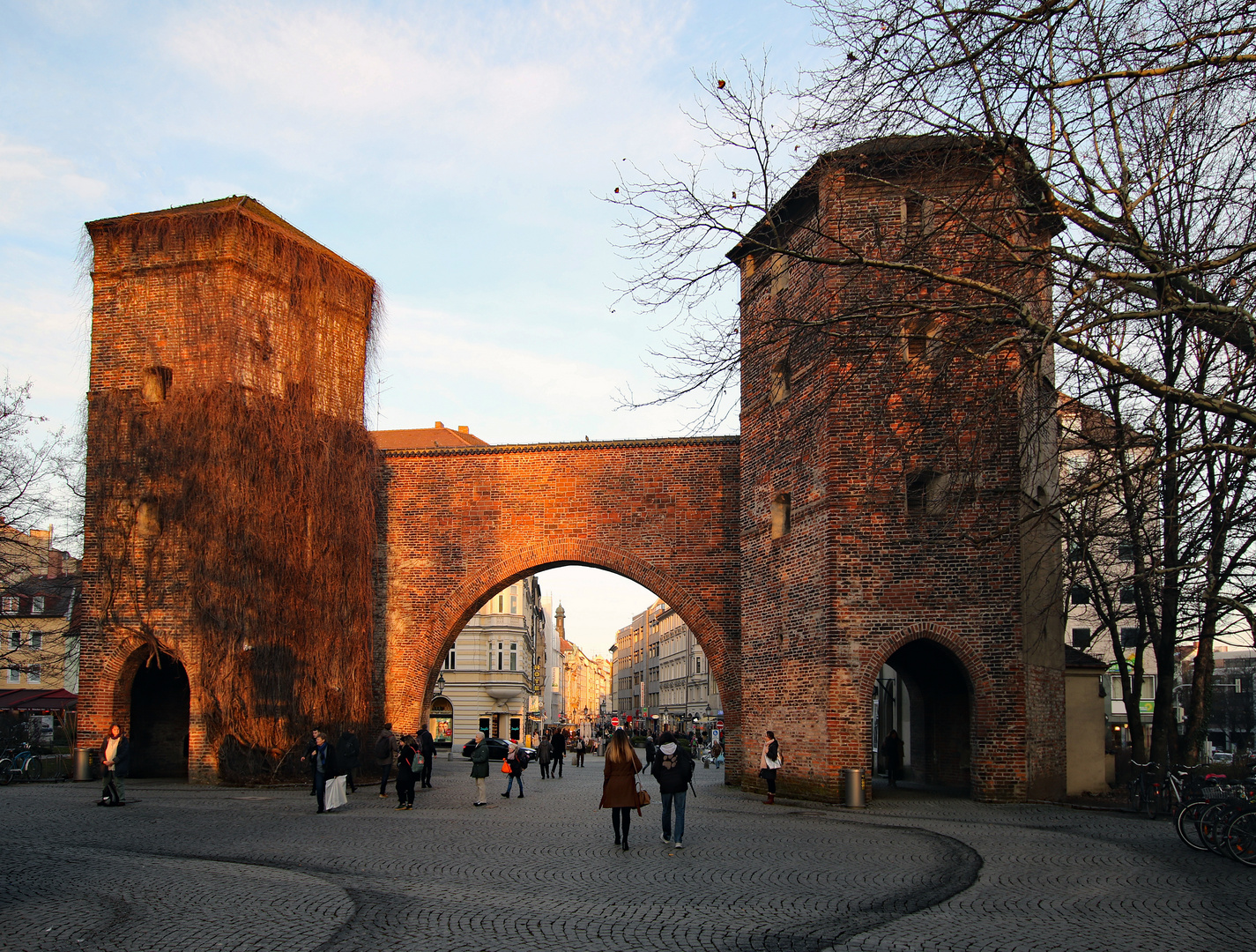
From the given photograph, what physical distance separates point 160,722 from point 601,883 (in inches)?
682

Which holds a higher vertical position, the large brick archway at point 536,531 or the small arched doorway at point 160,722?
the large brick archway at point 536,531

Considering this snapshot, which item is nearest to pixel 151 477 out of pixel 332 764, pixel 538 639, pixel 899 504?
pixel 332 764

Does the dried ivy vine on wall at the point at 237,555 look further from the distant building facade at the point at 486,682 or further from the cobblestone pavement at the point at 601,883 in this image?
the distant building facade at the point at 486,682

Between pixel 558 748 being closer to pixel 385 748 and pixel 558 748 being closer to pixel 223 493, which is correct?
pixel 385 748

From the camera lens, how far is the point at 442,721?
2181 inches

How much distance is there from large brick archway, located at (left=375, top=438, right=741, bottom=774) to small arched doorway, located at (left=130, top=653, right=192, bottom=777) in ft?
14.6

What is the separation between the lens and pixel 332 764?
1644cm

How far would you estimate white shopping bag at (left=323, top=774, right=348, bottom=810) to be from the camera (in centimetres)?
1647

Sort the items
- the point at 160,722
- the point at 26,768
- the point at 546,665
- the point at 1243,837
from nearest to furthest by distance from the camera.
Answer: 1. the point at 1243,837
2. the point at 26,768
3. the point at 160,722
4. the point at 546,665

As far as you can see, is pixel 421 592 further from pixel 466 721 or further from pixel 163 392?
pixel 466 721

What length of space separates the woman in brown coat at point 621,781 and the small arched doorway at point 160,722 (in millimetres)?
14644

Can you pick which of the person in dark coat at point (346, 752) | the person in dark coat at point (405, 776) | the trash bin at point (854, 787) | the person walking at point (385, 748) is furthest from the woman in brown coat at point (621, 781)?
the person walking at point (385, 748)

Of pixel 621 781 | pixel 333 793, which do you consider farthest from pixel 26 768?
pixel 621 781

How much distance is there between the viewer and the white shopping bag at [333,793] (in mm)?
16469
